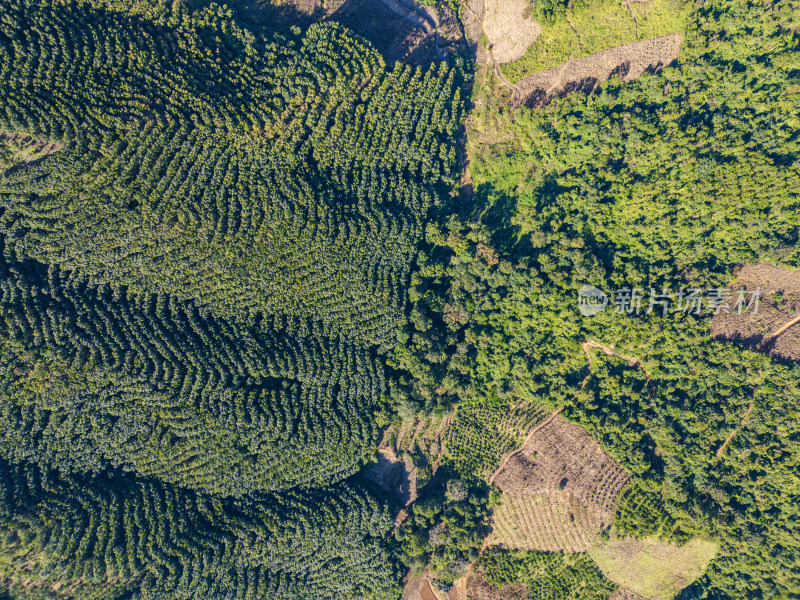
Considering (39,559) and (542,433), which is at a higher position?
(542,433)

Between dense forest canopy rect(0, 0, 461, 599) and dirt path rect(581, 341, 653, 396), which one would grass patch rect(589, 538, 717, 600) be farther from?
dense forest canopy rect(0, 0, 461, 599)

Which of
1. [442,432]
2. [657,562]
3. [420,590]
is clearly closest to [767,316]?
[657,562]

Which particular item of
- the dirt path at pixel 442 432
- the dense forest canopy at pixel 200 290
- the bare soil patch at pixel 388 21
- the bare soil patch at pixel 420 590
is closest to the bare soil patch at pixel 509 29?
the bare soil patch at pixel 388 21

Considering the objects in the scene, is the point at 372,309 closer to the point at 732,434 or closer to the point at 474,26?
the point at 474,26

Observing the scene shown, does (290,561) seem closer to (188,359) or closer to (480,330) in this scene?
(188,359)

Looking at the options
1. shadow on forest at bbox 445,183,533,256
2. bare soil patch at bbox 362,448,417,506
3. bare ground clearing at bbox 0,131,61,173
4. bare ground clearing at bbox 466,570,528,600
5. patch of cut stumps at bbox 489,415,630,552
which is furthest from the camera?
shadow on forest at bbox 445,183,533,256

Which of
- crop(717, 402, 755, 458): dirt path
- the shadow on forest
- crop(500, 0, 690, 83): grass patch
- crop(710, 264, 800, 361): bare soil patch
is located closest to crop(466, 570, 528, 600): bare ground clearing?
crop(717, 402, 755, 458): dirt path

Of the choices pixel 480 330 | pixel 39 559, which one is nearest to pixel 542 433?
pixel 480 330

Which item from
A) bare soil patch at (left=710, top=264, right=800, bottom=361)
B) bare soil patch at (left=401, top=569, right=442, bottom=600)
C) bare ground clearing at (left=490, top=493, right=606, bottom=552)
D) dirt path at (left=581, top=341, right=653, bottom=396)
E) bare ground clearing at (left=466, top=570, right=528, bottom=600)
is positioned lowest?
bare soil patch at (left=401, top=569, right=442, bottom=600)
